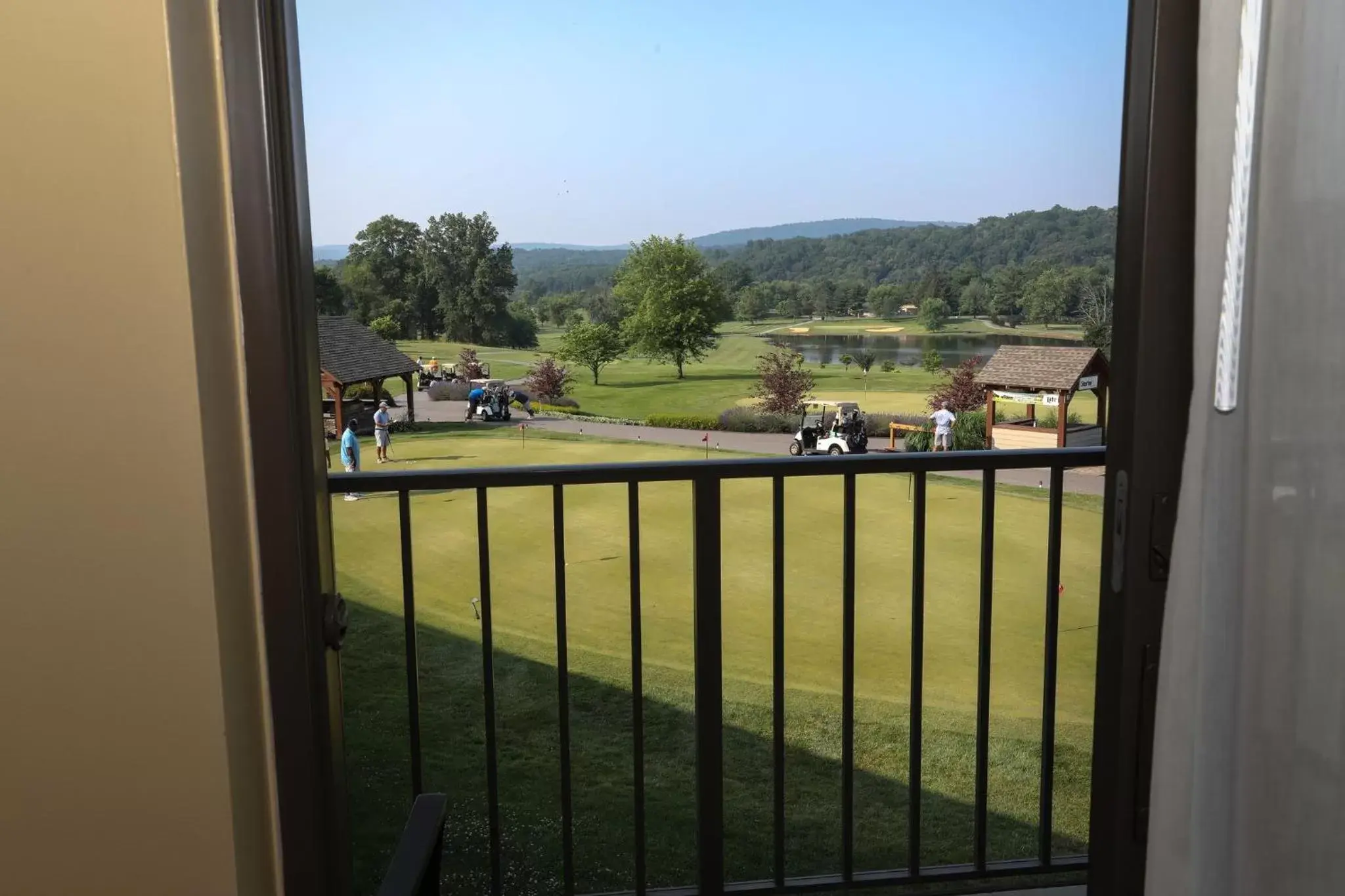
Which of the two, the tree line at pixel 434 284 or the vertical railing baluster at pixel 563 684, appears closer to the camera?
the vertical railing baluster at pixel 563 684

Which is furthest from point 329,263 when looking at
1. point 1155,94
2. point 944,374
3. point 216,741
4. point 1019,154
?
point 1019,154

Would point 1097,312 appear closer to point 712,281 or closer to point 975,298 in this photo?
point 975,298

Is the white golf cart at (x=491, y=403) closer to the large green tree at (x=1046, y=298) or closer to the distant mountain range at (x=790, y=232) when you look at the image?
the distant mountain range at (x=790, y=232)

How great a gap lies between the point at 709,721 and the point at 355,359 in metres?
1.84

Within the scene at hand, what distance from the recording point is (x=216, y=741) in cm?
111

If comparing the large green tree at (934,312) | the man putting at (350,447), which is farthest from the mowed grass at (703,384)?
the man putting at (350,447)

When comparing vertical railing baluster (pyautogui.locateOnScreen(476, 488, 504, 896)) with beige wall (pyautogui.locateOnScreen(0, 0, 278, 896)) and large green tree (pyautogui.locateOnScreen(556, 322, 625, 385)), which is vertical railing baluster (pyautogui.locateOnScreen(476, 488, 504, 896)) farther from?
large green tree (pyautogui.locateOnScreen(556, 322, 625, 385))

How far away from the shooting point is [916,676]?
1.94 m

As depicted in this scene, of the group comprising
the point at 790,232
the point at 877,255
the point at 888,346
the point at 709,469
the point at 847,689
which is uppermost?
the point at 790,232

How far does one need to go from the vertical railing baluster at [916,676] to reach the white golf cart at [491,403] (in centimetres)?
261

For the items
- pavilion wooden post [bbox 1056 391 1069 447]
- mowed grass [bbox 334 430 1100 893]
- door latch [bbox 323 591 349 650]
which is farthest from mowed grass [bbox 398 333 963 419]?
door latch [bbox 323 591 349 650]

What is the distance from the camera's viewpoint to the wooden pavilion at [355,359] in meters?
2.57

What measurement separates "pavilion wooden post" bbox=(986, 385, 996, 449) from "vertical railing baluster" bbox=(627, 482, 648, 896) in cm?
363

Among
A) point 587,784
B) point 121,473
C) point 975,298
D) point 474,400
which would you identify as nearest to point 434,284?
point 474,400
